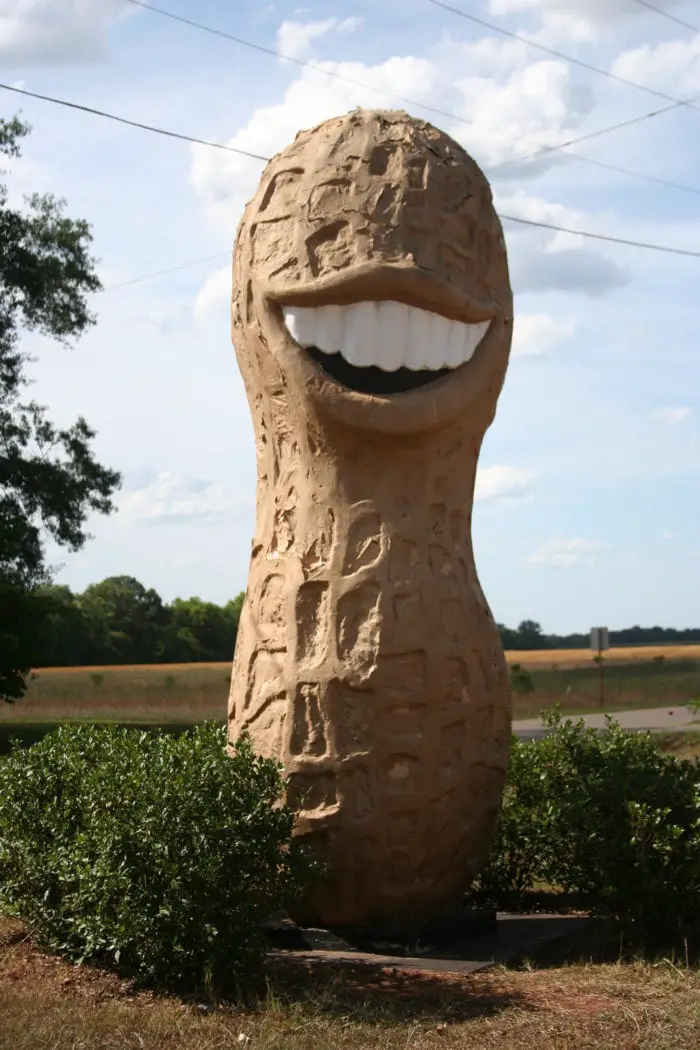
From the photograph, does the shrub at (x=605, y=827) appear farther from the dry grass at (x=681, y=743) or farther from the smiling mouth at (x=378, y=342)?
the dry grass at (x=681, y=743)

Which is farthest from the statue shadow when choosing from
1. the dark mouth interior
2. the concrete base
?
the dark mouth interior

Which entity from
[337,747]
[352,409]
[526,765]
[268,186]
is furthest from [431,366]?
[526,765]

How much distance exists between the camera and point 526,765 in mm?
7457

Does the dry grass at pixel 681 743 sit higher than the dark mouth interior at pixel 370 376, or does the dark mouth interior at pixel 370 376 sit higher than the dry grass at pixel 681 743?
the dark mouth interior at pixel 370 376

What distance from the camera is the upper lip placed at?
244 inches

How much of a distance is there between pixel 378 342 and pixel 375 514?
84 cm

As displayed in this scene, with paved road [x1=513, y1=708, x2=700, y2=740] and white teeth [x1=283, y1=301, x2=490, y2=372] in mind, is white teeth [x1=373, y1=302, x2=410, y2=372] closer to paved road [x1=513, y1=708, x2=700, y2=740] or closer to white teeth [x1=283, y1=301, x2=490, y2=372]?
white teeth [x1=283, y1=301, x2=490, y2=372]

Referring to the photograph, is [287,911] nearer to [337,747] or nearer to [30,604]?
[337,747]

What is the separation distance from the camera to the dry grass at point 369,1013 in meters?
4.70

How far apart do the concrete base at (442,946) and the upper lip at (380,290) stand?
3.02 metres

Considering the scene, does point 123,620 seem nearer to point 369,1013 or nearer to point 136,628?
point 136,628

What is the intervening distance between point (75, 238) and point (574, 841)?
18269mm

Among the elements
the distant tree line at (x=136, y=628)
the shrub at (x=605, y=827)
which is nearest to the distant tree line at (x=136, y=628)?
Result: the distant tree line at (x=136, y=628)

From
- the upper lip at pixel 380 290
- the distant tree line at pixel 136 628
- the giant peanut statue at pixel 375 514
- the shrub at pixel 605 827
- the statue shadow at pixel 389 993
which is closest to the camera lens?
the statue shadow at pixel 389 993
